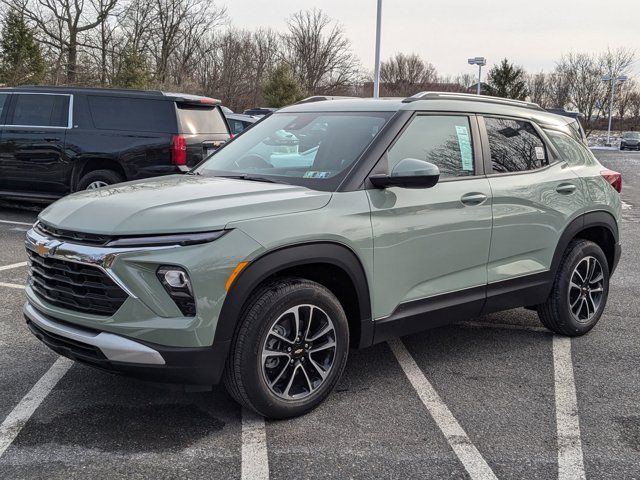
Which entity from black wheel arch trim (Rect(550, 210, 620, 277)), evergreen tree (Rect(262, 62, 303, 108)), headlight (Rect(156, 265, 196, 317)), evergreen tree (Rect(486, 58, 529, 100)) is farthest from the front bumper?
evergreen tree (Rect(486, 58, 529, 100))

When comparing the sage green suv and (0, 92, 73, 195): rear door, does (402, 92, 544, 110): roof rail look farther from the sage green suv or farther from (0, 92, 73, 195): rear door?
(0, 92, 73, 195): rear door

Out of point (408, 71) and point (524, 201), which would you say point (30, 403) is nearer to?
point (524, 201)

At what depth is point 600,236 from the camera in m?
5.29

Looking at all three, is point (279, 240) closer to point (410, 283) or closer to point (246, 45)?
point (410, 283)

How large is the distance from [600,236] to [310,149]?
266 cm

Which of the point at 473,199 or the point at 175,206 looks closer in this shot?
the point at 175,206

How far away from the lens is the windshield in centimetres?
383

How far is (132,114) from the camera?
923 centimetres

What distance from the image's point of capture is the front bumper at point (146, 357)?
3018mm

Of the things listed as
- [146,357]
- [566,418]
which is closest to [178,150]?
[146,357]

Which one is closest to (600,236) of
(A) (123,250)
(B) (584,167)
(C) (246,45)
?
(B) (584,167)

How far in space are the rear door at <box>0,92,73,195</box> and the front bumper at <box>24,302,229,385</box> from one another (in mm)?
6762

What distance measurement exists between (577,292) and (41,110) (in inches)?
306

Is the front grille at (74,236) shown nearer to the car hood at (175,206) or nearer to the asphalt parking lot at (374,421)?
the car hood at (175,206)
